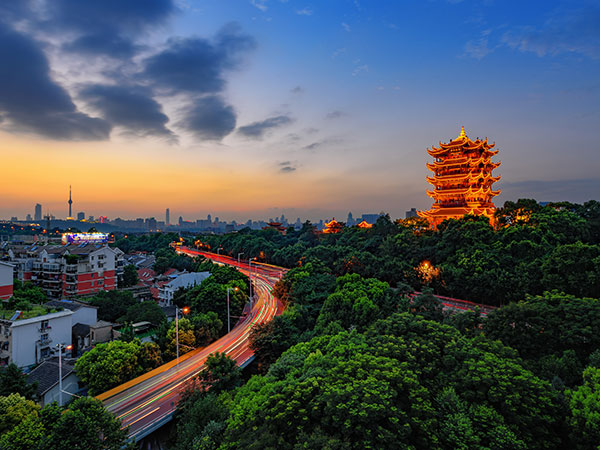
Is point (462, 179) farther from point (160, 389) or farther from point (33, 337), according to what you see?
point (33, 337)

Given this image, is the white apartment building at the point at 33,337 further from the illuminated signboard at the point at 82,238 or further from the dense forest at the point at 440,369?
the illuminated signboard at the point at 82,238

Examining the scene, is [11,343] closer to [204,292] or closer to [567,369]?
[204,292]

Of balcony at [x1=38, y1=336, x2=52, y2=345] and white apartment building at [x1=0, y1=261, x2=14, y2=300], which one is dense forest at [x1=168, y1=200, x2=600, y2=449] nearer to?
balcony at [x1=38, y1=336, x2=52, y2=345]

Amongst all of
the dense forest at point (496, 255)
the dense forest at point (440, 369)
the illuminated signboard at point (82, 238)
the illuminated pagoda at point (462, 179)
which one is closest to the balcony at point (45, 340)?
the dense forest at point (440, 369)

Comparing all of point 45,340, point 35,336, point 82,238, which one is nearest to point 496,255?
point 45,340

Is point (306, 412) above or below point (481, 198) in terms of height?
below

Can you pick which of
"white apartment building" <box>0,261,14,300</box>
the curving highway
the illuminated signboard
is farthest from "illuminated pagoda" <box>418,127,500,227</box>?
the illuminated signboard

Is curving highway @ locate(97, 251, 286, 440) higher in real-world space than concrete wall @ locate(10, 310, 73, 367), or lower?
lower

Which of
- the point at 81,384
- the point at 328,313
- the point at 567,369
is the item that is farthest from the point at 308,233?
the point at 567,369
